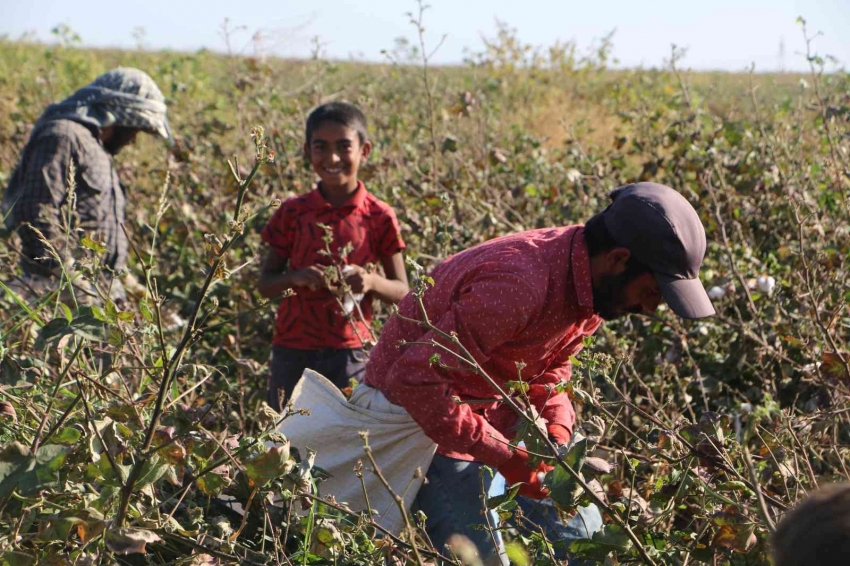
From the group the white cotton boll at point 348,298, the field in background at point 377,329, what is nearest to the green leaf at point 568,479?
the field in background at point 377,329

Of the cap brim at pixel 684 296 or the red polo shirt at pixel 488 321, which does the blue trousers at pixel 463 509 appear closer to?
the red polo shirt at pixel 488 321

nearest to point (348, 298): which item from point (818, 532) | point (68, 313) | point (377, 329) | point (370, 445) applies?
point (377, 329)

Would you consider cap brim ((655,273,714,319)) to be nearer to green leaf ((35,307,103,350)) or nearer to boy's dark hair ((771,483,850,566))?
boy's dark hair ((771,483,850,566))

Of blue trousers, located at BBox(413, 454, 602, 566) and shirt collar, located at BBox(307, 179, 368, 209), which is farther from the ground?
shirt collar, located at BBox(307, 179, 368, 209)

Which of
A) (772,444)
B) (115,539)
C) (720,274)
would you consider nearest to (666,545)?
(772,444)

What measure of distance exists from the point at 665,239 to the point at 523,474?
538mm

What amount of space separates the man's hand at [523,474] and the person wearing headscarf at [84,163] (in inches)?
72.2

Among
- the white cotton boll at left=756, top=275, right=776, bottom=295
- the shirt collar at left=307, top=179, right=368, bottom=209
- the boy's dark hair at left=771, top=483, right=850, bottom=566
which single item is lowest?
the white cotton boll at left=756, top=275, right=776, bottom=295

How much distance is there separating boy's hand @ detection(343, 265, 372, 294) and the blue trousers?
84cm

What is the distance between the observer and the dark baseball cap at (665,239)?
184cm

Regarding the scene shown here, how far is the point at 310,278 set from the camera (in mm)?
2887

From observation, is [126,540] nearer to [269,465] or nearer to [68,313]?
[269,465]

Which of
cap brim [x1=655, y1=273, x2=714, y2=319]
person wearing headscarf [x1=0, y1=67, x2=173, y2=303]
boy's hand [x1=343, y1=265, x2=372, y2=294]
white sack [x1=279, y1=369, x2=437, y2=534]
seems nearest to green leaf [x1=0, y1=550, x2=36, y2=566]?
white sack [x1=279, y1=369, x2=437, y2=534]

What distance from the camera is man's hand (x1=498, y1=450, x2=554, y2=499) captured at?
1937 millimetres
